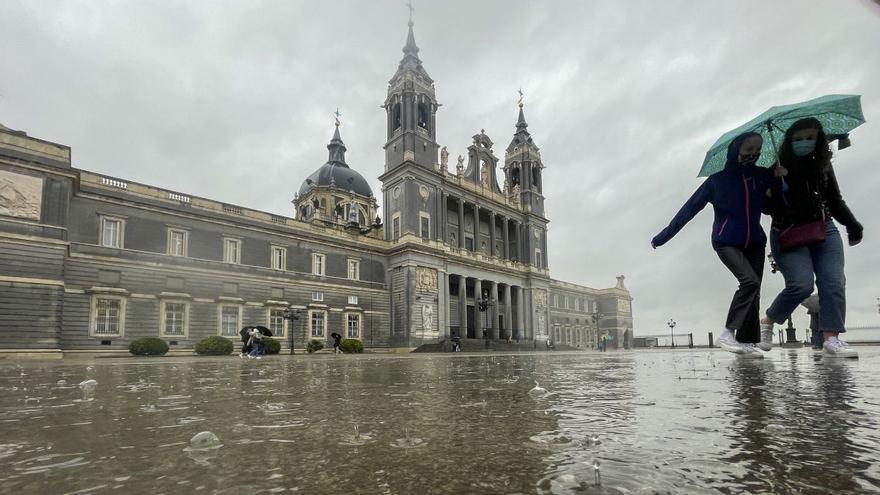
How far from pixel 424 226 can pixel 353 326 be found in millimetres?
9173

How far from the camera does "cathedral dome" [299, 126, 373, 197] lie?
2222 inches

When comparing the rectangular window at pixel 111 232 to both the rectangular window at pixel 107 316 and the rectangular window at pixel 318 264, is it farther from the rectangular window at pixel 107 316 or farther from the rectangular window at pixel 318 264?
the rectangular window at pixel 318 264

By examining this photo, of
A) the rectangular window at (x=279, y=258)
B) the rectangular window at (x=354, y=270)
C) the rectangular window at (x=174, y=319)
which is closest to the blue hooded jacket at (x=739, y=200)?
the rectangular window at (x=174, y=319)

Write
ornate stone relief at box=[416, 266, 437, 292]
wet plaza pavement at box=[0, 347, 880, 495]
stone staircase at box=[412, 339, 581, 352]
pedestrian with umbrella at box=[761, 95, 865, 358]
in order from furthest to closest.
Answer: ornate stone relief at box=[416, 266, 437, 292]
stone staircase at box=[412, 339, 581, 352]
pedestrian with umbrella at box=[761, 95, 865, 358]
wet plaza pavement at box=[0, 347, 880, 495]

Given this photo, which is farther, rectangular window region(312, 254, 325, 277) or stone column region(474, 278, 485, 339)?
stone column region(474, 278, 485, 339)

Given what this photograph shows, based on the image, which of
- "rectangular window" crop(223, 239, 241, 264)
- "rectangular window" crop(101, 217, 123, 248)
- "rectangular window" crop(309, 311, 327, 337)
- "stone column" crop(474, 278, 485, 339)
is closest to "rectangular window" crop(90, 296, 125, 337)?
"rectangular window" crop(101, 217, 123, 248)

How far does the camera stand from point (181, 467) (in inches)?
51.8

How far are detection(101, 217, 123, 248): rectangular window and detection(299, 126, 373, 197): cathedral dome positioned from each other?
3207 cm

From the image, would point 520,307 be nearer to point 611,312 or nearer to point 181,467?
point 611,312

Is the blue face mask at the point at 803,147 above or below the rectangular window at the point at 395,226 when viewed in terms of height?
below

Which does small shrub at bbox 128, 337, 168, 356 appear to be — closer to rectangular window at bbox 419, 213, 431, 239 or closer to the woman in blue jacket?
rectangular window at bbox 419, 213, 431, 239

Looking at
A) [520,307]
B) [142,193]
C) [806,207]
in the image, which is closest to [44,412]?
[806,207]

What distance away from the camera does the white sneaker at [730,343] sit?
19.3ft

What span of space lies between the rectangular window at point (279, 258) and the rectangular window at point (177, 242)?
17.1 feet
